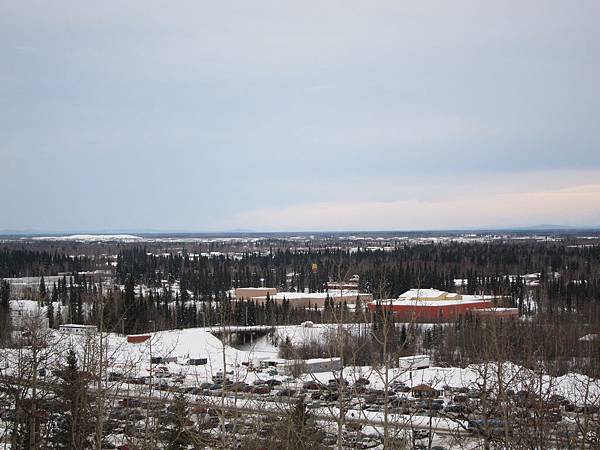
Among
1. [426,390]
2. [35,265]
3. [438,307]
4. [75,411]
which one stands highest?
[75,411]

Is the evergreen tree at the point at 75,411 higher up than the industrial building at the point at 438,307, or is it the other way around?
the evergreen tree at the point at 75,411

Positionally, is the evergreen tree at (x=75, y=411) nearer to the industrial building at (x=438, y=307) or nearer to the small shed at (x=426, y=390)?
the small shed at (x=426, y=390)

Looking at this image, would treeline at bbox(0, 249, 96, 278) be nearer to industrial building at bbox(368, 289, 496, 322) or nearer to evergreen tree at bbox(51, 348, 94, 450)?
industrial building at bbox(368, 289, 496, 322)

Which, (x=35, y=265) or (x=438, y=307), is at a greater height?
(x=35, y=265)

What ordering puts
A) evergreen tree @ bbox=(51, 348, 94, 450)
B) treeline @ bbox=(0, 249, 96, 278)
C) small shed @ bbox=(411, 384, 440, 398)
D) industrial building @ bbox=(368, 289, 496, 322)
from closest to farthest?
evergreen tree @ bbox=(51, 348, 94, 450) < small shed @ bbox=(411, 384, 440, 398) < industrial building @ bbox=(368, 289, 496, 322) < treeline @ bbox=(0, 249, 96, 278)

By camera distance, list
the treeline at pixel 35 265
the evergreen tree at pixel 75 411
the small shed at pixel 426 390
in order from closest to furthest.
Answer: the evergreen tree at pixel 75 411
the small shed at pixel 426 390
the treeline at pixel 35 265

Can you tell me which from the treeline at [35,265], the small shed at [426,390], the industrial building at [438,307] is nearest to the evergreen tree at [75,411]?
the small shed at [426,390]

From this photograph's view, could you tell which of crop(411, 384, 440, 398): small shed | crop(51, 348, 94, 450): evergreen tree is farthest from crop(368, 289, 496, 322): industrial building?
crop(51, 348, 94, 450): evergreen tree

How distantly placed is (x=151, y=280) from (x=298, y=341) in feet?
145

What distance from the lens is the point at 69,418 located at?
1101 centimetres

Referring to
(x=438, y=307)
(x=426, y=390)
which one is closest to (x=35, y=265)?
(x=438, y=307)

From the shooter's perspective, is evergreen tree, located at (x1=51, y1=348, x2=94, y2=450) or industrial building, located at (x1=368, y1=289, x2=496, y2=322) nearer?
evergreen tree, located at (x1=51, y1=348, x2=94, y2=450)

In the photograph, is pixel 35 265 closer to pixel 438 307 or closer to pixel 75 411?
pixel 438 307

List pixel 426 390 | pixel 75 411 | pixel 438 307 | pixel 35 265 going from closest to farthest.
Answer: pixel 75 411 < pixel 426 390 < pixel 438 307 < pixel 35 265
